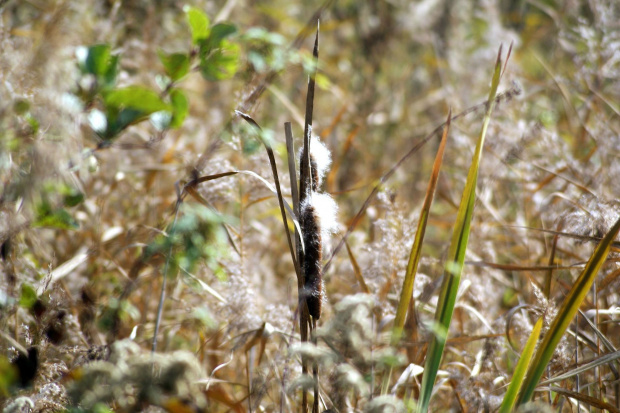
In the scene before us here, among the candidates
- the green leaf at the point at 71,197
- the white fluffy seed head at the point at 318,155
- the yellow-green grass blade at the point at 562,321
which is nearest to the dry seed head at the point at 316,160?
the white fluffy seed head at the point at 318,155

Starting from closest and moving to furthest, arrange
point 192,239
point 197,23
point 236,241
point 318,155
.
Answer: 1. point 318,155
2. point 192,239
3. point 197,23
4. point 236,241

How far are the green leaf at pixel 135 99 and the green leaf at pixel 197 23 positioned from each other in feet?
0.94

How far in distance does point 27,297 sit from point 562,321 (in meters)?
0.89

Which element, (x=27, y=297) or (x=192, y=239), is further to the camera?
(x=192, y=239)

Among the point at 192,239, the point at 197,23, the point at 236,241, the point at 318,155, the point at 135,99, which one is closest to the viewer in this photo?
the point at 318,155

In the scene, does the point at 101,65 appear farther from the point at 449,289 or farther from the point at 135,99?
the point at 449,289

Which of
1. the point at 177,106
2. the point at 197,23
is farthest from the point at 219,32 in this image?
the point at 177,106

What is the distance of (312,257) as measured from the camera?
29.9 inches

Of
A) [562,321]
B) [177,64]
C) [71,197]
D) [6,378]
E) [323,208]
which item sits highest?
[177,64]

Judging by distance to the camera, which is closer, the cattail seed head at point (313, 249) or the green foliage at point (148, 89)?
the cattail seed head at point (313, 249)

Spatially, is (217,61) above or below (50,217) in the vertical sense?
above

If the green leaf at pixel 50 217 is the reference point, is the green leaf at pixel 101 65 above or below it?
above

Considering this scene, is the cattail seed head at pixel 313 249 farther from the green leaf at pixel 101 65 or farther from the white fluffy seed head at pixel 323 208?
the green leaf at pixel 101 65

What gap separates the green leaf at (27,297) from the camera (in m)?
0.92
